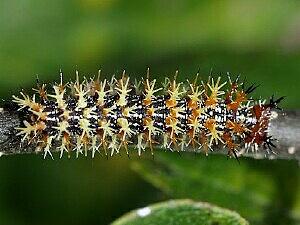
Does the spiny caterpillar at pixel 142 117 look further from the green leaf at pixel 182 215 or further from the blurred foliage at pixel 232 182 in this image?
the blurred foliage at pixel 232 182

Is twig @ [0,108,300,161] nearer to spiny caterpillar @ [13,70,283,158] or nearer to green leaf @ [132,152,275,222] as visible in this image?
spiny caterpillar @ [13,70,283,158]

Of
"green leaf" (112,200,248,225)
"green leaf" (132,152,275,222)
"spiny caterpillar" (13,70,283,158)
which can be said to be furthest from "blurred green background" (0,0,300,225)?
"green leaf" (112,200,248,225)
